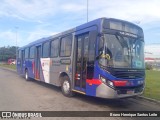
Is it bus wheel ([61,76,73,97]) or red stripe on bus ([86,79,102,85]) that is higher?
red stripe on bus ([86,79,102,85])

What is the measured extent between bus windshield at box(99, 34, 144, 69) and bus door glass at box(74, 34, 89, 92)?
47.8 inches

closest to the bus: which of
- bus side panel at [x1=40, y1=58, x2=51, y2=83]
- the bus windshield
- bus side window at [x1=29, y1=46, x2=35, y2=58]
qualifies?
the bus windshield

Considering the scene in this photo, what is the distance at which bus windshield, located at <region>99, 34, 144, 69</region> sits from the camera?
357 inches

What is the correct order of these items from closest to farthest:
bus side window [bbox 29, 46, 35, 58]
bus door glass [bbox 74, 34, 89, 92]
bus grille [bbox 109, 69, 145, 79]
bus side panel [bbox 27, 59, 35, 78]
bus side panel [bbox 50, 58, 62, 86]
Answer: bus grille [bbox 109, 69, 145, 79] → bus door glass [bbox 74, 34, 89, 92] → bus side panel [bbox 50, 58, 62, 86] → bus side panel [bbox 27, 59, 35, 78] → bus side window [bbox 29, 46, 35, 58]

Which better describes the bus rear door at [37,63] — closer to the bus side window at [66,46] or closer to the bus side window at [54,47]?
the bus side window at [54,47]

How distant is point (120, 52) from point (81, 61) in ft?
6.28

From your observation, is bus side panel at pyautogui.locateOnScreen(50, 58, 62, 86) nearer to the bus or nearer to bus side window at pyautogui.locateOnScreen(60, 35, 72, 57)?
the bus

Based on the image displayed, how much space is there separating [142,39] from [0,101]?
258 inches

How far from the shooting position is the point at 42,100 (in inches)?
426

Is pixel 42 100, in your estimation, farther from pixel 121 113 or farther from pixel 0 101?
pixel 121 113

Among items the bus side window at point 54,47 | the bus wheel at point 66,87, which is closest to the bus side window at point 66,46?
the bus side window at point 54,47

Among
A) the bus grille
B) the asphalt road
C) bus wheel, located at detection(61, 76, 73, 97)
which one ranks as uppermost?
the bus grille

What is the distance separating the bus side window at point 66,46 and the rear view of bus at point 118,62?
2708 millimetres

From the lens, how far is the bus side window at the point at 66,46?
11709mm
